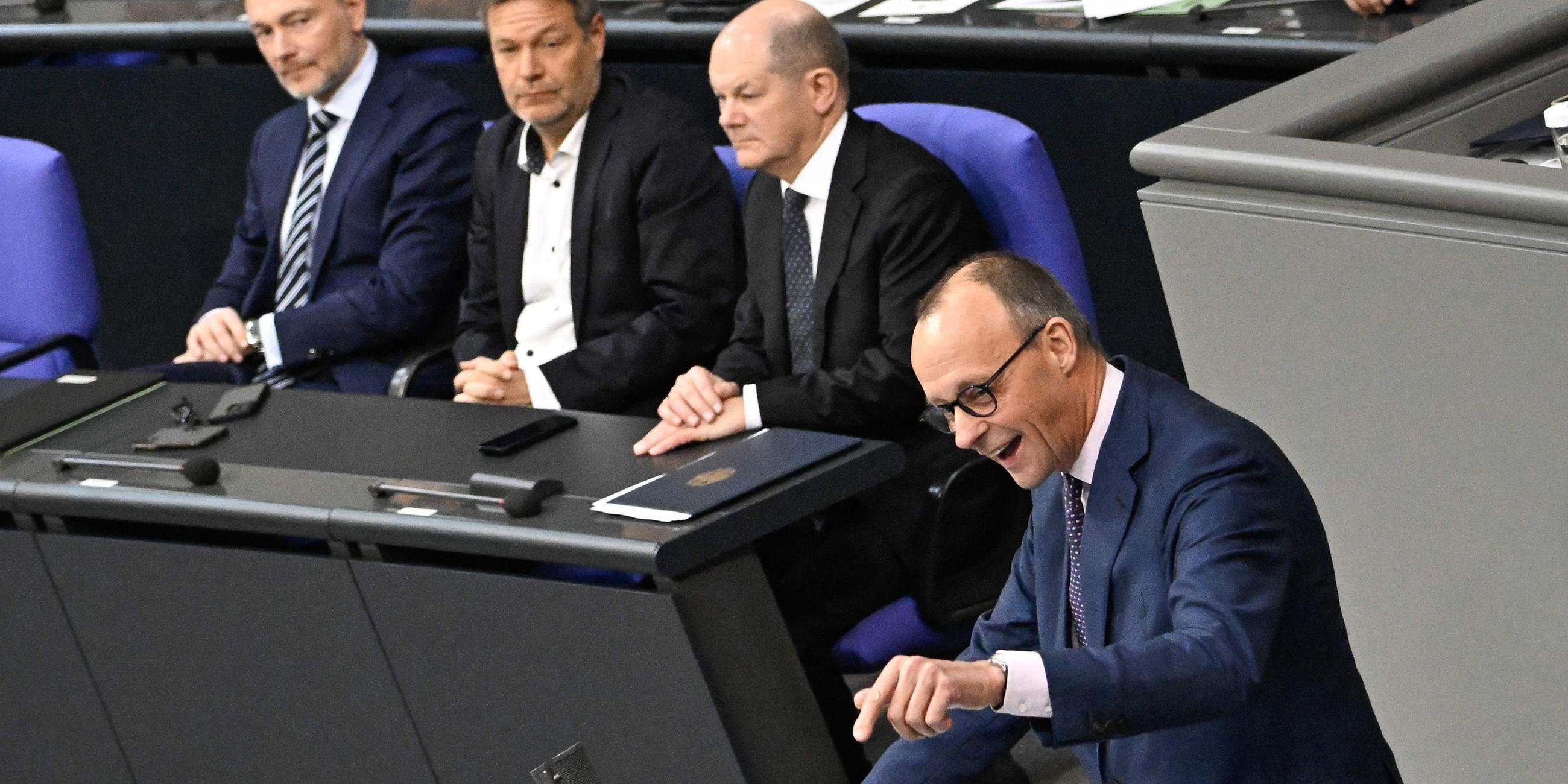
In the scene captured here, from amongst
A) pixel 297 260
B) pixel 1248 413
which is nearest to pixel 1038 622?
pixel 1248 413

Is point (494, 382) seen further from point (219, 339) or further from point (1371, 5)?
point (1371, 5)

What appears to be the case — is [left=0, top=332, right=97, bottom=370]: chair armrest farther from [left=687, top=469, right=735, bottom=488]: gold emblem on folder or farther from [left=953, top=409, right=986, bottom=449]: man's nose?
[left=953, top=409, right=986, bottom=449]: man's nose

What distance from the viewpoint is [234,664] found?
2824 mm

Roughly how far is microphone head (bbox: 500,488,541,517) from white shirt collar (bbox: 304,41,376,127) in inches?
62.2

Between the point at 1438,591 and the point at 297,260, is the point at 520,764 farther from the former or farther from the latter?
the point at 297,260

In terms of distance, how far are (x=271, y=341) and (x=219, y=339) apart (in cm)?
14

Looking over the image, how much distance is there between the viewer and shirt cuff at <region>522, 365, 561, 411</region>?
10.8 feet

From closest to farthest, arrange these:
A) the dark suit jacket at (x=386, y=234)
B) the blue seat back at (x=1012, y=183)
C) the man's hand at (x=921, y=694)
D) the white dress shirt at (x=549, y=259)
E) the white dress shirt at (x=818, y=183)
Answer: the man's hand at (x=921, y=694) < the blue seat back at (x=1012, y=183) < the white dress shirt at (x=818, y=183) < the white dress shirt at (x=549, y=259) < the dark suit jacket at (x=386, y=234)

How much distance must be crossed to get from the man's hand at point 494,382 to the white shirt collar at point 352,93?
29.4 inches

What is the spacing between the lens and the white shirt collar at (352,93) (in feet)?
12.8

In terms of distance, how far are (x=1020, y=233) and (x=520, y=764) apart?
0.98 meters

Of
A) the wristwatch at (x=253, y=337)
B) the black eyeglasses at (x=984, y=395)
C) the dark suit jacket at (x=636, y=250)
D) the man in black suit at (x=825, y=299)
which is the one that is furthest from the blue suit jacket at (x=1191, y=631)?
the wristwatch at (x=253, y=337)

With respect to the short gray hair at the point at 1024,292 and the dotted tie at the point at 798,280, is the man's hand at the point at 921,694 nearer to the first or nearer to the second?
the short gray hair at the point at 1024,292

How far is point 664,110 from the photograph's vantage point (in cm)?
343
